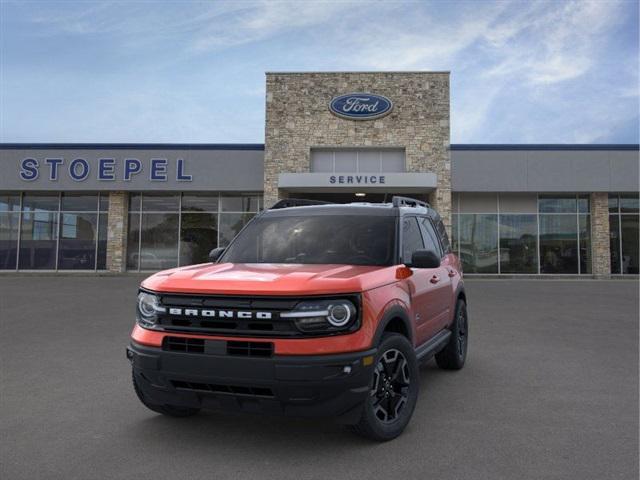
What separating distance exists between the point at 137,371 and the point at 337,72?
20620 mm

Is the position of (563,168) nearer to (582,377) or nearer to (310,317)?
(582,377)

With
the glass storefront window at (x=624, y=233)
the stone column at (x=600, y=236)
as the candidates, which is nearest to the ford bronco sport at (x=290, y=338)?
the stone column at (x=600, y=236)

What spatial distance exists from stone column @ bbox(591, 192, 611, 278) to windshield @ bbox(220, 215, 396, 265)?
71.3 feet

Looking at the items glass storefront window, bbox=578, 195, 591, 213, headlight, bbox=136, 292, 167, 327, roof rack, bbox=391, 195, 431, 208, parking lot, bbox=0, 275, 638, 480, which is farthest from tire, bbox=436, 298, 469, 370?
glass storefront window, bbox=578, 195, 591, 213

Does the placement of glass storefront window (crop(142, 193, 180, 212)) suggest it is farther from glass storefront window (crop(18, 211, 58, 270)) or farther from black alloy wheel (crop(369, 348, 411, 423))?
black alloy wheel (crop(369, 348, 411, 423))

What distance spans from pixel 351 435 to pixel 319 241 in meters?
1.72

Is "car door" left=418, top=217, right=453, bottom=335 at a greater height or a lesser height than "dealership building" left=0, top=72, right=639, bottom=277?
lesser

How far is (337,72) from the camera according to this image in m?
22.5

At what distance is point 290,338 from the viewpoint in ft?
11.2

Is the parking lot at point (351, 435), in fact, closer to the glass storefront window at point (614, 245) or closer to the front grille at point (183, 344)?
the front grille at point (183, 344)

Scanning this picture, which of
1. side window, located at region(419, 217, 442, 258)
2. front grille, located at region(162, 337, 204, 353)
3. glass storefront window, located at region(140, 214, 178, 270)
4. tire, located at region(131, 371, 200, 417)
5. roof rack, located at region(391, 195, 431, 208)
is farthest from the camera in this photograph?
glass storefront window, located at region(140, 214, 178, 270)

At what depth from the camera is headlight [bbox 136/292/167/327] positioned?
3.79 meters

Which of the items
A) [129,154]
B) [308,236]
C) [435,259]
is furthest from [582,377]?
[129,154]

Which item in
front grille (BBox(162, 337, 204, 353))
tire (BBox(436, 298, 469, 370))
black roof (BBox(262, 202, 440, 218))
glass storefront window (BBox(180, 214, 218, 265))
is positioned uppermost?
glass storefront window (BBox(180, 214, 218, 265))
